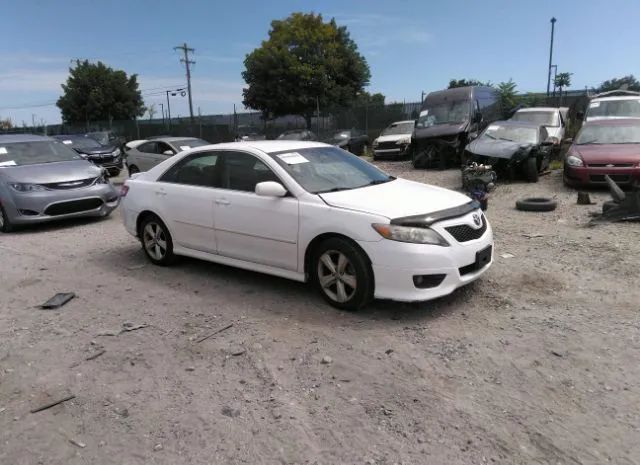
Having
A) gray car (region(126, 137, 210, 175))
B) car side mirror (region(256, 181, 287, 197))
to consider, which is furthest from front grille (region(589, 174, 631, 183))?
gray car (region(126, 137, 210, 175))

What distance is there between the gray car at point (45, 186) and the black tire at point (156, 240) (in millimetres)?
3214

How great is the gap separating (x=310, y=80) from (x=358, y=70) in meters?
4.30

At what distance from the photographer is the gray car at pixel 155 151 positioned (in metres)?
14.1

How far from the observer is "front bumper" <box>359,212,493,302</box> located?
4.26 meters

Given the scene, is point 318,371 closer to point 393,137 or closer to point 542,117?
point 542,117

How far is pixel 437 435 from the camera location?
2.92 meters

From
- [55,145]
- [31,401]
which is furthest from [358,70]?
[31,401]

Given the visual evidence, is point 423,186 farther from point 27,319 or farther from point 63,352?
point 27,319

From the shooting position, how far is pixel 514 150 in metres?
11.6

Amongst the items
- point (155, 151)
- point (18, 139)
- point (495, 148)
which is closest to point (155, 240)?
point (18, 139)

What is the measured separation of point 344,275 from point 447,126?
39.3 ft

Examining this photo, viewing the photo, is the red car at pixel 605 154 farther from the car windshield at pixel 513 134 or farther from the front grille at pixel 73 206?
the front grille at pixel 73 206

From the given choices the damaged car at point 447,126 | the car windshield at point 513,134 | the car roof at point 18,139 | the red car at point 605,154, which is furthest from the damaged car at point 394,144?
the car roof at point 18,139

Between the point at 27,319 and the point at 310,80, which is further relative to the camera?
the point at 310,80
